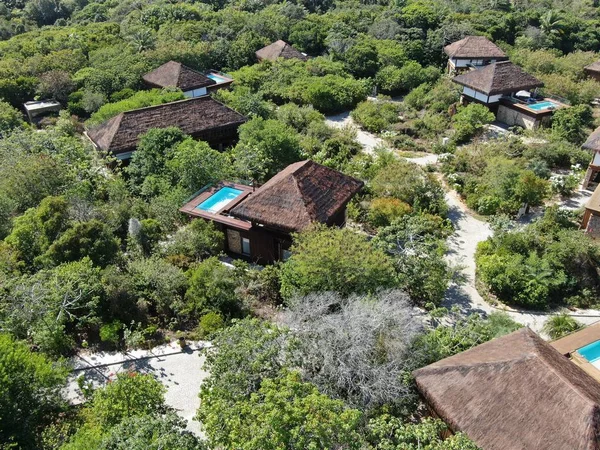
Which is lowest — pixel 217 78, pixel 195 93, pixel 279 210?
pixel 217 78

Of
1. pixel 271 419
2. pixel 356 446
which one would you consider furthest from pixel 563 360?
pixel 271 419

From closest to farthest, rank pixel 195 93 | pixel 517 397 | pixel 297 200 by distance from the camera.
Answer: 1. pixel 517 397
2. pixel 297 200
3. pixel 195 93

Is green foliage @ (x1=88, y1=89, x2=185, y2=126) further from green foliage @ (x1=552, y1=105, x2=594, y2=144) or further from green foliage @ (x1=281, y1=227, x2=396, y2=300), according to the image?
green foliage @ (x1=552, y1=105, x2=594, y2=144)

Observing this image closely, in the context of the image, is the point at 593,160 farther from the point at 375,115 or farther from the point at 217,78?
the point at 217,78

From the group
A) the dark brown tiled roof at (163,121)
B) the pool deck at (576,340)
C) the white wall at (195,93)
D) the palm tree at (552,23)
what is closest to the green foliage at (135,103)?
the dark brown tiled roof at (163,121)

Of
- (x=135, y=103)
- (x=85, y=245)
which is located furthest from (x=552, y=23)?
(x=85, y=245)

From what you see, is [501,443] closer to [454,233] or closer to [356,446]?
[356,446]
